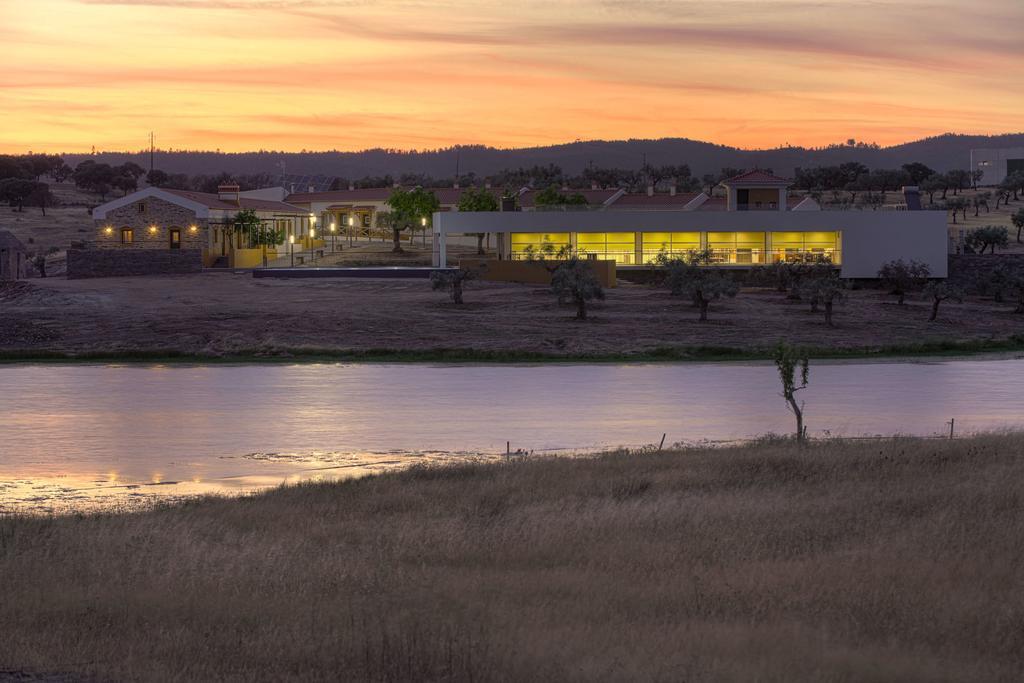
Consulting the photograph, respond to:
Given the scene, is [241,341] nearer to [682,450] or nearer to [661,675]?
[682,450]

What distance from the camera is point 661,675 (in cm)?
1234

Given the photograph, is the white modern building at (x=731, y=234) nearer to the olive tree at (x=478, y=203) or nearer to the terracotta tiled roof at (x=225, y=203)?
the terracotta tiled roof at (x=225, y=203)

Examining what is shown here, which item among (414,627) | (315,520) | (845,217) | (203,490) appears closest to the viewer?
(414,627)

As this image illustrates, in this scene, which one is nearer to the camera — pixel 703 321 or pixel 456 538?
pixel 456 538

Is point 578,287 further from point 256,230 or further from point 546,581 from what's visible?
point 546,581

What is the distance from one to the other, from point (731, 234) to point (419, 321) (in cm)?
3488

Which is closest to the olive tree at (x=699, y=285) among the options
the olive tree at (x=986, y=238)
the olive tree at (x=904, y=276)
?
the olive tree at (x=904, y=276)

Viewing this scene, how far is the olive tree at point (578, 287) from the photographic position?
7269 cm

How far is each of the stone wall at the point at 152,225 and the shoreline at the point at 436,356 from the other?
37.5 meters

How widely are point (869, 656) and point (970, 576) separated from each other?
14.1ft

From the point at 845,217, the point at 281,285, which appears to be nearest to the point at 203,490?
the point at 281,285

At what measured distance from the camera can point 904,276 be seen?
8600cm

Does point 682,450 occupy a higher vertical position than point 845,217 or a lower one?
lower

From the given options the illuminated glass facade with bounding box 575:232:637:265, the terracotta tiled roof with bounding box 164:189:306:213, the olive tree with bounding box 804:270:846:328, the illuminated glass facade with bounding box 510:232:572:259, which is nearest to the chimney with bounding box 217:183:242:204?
the terracotta tiled roof with bounding box 164:189:306:213
